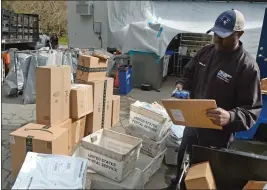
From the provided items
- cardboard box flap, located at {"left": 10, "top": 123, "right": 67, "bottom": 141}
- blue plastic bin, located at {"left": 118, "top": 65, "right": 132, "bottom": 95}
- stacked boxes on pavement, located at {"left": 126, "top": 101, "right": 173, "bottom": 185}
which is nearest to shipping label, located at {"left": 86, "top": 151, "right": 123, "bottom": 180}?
cardboard box flap, located at {"left": 10, "top": 123, "right": 67, "bottom": 141}

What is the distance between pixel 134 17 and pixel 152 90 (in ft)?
7.90

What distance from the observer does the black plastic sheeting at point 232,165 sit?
193cm

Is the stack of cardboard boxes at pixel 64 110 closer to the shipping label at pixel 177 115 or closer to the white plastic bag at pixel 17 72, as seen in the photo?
the shipping label at pixel 177 115

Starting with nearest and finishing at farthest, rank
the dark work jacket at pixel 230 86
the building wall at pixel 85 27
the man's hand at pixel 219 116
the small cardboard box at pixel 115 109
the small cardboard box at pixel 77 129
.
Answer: the man's hand at pixel 219 116, the dark work jacket at pixel 230 86, the small cardboard box at pixel 77 129, the small cardboard box at pixel 115 109, the building wall at pixel 85 27

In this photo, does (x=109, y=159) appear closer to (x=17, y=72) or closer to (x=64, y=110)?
(x=64, y=110)

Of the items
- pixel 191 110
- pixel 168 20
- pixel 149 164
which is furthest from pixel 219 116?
pixel 168 20

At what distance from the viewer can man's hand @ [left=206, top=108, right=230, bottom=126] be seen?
6.06 ft

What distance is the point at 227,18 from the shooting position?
2.06m

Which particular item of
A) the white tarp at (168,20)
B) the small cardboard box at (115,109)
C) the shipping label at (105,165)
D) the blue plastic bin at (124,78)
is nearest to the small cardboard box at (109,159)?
the shipping label at (105,165)

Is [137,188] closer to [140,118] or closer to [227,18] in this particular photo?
[140,118]

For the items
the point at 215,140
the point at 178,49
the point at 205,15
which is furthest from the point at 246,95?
the point at 178,49

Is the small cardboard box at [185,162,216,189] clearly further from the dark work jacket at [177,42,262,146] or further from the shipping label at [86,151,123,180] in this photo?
the shipping label at [86,151,123,180]

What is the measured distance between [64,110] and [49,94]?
1.19 feet

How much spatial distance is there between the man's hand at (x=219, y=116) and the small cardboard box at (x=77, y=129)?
7.48 feet
